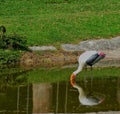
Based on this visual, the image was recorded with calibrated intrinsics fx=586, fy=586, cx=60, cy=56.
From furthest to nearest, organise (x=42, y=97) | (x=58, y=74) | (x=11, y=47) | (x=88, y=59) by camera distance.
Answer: (x=11, y=47) → (x=58, y=74) → (x=88, y=59) → (x=42, y=97)

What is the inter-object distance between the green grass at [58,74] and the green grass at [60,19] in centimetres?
325

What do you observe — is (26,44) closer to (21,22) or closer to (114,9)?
(21,22)

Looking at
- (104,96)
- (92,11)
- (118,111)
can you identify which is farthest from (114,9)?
(118,111)

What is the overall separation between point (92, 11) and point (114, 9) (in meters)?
1.31

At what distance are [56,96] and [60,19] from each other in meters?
10.5

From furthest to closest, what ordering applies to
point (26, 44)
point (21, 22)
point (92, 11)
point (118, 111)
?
point (92, 11) < point (21, 22) < point (26, 44) < point (118, 111)

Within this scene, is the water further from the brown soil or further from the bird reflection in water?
the brown soil

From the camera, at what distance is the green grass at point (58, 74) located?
1859cm

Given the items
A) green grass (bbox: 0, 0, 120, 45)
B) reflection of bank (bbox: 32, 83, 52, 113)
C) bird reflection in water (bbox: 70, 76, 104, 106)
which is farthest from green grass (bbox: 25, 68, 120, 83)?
green grass (bbox: 0, 0, 120, 45)

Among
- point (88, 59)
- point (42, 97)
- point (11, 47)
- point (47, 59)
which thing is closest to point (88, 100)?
point (42, 97)

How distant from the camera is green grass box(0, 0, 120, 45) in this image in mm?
24203

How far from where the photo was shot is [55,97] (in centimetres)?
1625

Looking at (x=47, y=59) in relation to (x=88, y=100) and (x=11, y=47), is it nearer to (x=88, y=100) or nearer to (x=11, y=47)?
(x=11, y=47)

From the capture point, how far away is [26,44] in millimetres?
22469
